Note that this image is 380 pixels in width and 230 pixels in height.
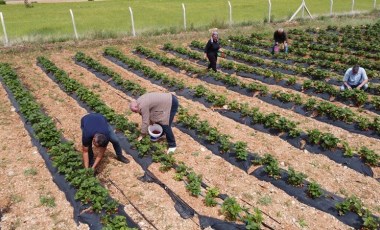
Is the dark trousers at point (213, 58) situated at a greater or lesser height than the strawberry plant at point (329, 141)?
greater

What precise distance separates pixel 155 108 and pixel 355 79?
6943 mm

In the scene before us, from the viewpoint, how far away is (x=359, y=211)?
6215 millimetres

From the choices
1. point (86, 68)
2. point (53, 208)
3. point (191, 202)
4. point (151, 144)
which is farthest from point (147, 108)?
point (86, 68)

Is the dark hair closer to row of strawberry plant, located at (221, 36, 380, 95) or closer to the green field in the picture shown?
row of strawberry plant, located at (221, 36, 380, 95)

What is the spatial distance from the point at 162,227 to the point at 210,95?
5.76m

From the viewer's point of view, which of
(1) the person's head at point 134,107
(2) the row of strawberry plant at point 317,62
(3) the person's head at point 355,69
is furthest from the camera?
(2) the row of strawberry plant at point 317,62

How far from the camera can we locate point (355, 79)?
38.1 feet

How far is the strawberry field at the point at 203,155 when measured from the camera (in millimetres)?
6477

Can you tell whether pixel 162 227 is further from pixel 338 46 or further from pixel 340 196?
pixel 338 46

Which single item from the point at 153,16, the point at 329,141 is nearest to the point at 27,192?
the point at 329,141

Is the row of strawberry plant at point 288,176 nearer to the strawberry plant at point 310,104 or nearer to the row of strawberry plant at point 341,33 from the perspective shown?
the strawberry plant at point 310,104

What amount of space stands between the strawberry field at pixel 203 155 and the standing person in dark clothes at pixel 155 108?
698 millimetres

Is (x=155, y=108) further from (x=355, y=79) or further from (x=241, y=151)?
(x=355, y=79)

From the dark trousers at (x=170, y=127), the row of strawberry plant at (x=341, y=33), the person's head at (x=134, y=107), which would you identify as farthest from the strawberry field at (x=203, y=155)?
the row of strawberry plant at (x=341, y=33)
